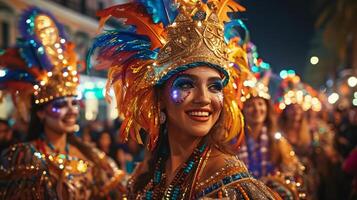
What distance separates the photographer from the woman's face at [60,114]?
15.6 ft

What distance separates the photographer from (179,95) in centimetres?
275

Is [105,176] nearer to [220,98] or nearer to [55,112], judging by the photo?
[55,112]

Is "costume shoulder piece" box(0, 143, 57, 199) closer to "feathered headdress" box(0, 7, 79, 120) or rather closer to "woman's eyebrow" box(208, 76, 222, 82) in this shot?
"feathered headdress" box(0, 7, 79, 120)

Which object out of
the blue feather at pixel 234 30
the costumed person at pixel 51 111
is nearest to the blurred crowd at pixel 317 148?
the costumed person at pixel 51 111

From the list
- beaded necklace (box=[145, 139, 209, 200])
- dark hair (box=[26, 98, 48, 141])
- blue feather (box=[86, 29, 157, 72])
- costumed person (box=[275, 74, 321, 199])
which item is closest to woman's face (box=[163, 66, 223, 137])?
beaded necklace (box=[145, 139, 209, 200])

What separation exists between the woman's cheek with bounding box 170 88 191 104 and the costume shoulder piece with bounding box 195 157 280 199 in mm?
427

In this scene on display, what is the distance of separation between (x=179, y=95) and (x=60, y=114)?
7.60 ft

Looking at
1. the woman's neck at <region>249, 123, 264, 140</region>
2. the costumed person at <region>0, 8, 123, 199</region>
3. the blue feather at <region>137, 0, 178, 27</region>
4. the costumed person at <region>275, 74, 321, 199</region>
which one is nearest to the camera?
the blue feather at <region>137, 0, 178, 27</region>

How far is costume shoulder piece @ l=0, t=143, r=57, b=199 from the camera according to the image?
4.29 m

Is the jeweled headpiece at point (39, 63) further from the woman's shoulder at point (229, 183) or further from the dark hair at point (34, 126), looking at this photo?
the woman's shoulder at point (229, 183)

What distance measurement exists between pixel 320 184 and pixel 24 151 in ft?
18.6

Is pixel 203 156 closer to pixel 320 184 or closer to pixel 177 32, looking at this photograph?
pixel 177 32

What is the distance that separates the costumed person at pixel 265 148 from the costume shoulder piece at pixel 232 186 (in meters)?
2.11

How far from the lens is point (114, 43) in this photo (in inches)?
125
